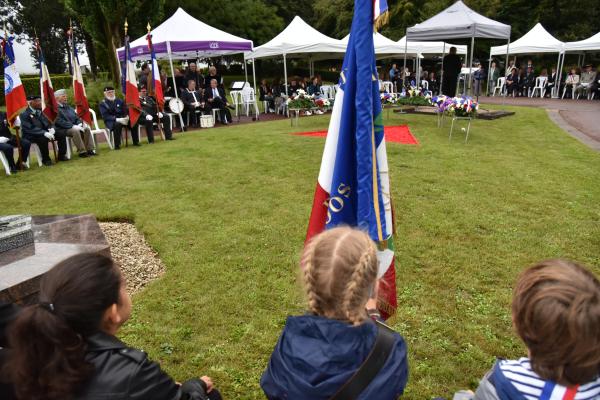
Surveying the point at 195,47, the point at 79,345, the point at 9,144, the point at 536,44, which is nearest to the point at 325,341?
the point at 79,345

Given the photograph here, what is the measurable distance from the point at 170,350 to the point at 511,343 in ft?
7.93

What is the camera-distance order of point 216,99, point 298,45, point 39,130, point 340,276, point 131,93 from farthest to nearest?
point 298,45, point 216,99, point 131,93, point 39,130, point 340,276

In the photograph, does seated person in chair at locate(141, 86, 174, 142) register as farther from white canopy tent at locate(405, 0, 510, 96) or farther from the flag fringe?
the flag fringe

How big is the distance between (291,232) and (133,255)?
1753 mm

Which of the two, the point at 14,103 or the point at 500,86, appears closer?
the point at 14,103

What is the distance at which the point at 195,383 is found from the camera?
2.12 metres

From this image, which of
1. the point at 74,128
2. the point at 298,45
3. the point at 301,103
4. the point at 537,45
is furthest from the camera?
the point at 537,45

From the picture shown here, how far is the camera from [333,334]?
1513 mm

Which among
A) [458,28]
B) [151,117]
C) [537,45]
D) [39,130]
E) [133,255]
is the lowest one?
[133,255]

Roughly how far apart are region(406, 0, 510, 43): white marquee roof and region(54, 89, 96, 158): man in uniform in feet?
32.1

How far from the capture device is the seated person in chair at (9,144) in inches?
331

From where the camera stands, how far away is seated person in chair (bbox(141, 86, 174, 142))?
11.3m

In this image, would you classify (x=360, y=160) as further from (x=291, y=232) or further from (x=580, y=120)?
(x=580, y=120)

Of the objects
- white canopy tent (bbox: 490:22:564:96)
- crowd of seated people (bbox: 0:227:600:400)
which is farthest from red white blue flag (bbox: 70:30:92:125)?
white canopy tent (bbox: 490:22:564:96)
